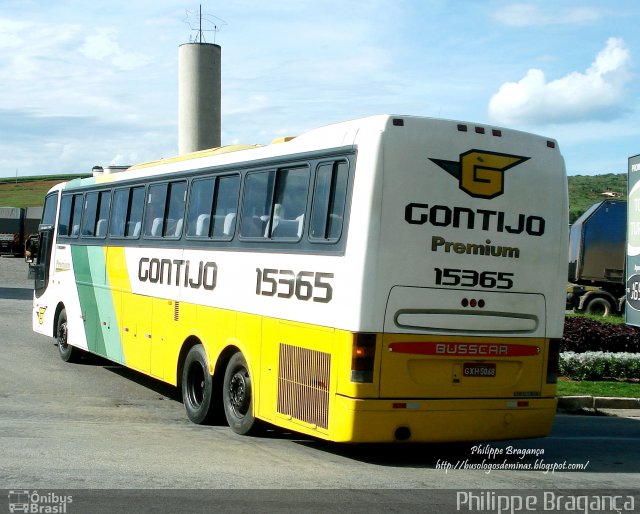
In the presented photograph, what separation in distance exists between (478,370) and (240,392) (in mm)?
2877

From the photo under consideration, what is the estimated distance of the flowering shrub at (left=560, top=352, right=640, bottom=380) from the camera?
53.8 ft

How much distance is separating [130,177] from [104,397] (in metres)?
3.41

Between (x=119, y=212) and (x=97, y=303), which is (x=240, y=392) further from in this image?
(x=97, y=303)

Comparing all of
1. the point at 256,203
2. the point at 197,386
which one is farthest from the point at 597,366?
the point at 256,203

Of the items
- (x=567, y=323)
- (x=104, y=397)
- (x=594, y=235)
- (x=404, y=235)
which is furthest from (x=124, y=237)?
(x=594, y=235)

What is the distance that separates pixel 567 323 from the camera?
19.1 meters

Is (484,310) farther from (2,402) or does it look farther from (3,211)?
(3,211)

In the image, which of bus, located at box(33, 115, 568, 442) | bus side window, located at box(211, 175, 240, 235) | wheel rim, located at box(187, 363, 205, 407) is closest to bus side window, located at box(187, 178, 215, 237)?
bus side window, located at box(211, 175, 240, 235)

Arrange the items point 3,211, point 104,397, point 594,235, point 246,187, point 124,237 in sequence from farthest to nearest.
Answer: point 3,211
point 594,235
point 124,237
point 104,397
point 246,187

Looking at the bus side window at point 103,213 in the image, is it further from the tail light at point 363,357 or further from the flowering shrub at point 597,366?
the flowering shrub at point 597,366

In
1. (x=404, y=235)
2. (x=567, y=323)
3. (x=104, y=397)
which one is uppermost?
(x=404, y=235)

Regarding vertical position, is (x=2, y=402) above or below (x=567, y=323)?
below

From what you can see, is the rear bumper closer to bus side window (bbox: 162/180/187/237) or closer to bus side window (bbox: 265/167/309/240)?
bus side window (bbox: 265/167/309/240)

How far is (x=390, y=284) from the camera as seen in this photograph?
28.4 feet
